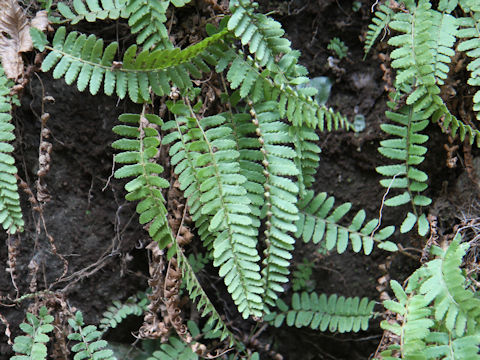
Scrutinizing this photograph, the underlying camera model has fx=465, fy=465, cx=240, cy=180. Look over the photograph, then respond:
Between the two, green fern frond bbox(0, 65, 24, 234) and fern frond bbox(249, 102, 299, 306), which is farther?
fern frond bbox(249, 102, 299, 306)

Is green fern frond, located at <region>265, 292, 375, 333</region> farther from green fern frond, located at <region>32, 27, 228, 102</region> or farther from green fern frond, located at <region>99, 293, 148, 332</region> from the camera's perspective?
green fern frond, located at <region>32, 27, 228, 102</region>

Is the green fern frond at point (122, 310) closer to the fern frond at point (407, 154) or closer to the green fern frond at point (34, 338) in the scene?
the green fern frond at point (34, 338)

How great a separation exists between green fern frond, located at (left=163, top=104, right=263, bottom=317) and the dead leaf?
0.62 m

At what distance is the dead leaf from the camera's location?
70.7 inches

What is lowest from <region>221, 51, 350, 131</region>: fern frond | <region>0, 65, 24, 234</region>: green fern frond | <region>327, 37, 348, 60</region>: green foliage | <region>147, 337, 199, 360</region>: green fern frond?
<region>147, 337, 199, 360</region>: green fern frond

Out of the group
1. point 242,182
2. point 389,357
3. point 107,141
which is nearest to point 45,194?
point 107,141

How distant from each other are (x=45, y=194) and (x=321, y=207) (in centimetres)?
114

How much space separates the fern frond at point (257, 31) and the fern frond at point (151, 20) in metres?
0.25

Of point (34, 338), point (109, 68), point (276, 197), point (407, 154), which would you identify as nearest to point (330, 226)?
point (276, 197)

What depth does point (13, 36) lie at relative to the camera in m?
1.83

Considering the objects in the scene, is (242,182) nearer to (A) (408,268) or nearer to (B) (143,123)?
(B) (143,123)

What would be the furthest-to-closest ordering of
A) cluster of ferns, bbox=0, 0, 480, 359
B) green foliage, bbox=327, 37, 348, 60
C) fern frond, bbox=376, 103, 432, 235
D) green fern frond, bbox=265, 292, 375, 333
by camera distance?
green foliage, bbox=327, 37, 348, 60
green fern frond, bbox=265, 292, 375, 333
fern frond, bbox=376, 103, 432, 235
cluster of ferns, bbox=0, 0, 480, 359

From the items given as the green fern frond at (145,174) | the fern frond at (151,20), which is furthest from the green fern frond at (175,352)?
the fern frond at (151,20)

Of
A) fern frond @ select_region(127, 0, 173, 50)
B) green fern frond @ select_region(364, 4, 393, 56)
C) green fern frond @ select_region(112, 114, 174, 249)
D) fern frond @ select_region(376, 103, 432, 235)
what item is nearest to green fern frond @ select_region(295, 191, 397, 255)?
fern frond @ select_region(376, 103, 432, 235)
